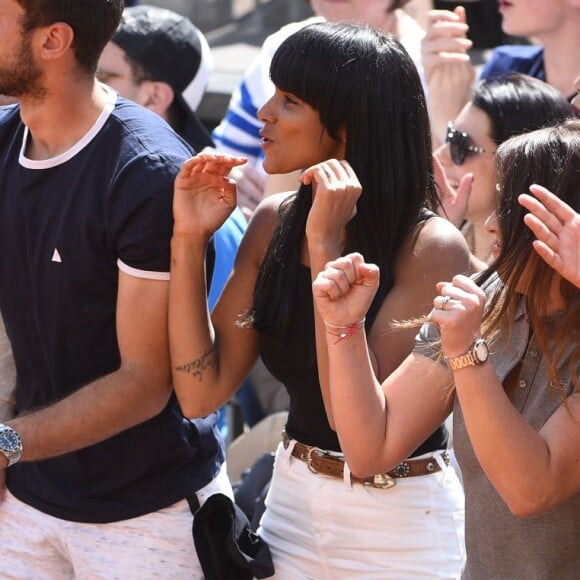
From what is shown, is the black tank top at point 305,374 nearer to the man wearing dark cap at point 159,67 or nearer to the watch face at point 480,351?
the watch face at point 480,351

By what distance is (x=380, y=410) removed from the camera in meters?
2.47

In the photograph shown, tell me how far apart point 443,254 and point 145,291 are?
67cm

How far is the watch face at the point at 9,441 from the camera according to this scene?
A: 8.69 feet

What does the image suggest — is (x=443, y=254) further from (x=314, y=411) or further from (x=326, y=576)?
(x=326, y=576)

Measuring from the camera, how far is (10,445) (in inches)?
104

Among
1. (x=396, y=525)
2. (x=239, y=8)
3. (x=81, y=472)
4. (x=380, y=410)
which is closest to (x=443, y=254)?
(x=380, y=410)

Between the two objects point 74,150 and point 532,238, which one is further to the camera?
point 74,150

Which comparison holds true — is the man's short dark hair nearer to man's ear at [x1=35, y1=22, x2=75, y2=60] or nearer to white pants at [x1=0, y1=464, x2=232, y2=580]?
man's ear at [x1=35, y1=22, x2=75, y2=60]

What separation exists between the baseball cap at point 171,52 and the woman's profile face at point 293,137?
5.13 ft

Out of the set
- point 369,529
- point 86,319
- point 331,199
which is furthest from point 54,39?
point 369,529

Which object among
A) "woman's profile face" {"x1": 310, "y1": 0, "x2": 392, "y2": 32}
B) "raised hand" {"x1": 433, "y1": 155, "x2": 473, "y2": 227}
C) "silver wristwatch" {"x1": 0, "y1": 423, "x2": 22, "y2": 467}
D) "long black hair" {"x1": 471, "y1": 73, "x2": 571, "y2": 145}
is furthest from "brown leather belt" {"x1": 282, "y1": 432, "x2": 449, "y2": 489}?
"woman's profile face" {"x1": 310, "y1": 0, "x2": 392, "y2": 32}

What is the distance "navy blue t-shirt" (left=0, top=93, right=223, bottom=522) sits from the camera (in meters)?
2.69

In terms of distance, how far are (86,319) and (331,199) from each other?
643 mm

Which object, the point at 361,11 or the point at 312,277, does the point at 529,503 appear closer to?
the point at 312,277
